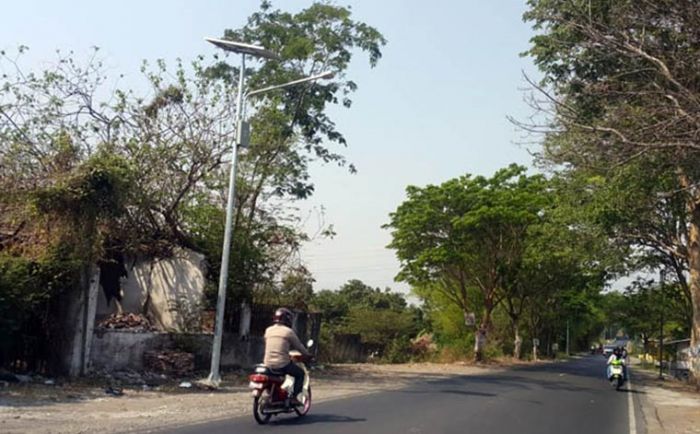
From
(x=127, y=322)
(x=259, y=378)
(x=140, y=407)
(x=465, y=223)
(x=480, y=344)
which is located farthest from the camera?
(x=480, y=344)

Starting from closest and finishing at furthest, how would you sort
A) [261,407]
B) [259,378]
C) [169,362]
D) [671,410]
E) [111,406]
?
[259,378] < [261,407] < [111,406] < [169,362] < [671,410]

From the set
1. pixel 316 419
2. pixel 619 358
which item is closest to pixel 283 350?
pixel 316 419

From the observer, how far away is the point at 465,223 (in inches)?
1444

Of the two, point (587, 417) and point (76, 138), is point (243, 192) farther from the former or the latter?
point (587, 417)

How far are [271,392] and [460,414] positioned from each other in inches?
170

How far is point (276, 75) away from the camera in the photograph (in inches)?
938

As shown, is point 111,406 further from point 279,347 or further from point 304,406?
point 279,347

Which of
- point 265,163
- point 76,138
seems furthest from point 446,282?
point 76,138

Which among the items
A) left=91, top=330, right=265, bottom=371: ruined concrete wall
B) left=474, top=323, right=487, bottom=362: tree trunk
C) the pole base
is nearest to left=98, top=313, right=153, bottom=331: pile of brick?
left=91, top=330, right=265, bottom=371: ruined concrete wall

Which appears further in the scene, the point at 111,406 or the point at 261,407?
the point at 111,406

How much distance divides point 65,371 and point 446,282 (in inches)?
1174

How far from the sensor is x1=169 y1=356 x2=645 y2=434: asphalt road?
1159cm

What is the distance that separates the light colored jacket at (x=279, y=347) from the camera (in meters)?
11.6

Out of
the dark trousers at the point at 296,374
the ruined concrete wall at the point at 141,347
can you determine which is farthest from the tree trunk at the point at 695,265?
the dark trousers at the point at 296,374
